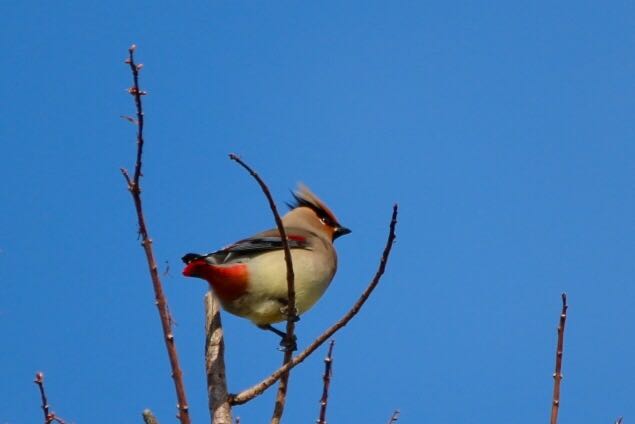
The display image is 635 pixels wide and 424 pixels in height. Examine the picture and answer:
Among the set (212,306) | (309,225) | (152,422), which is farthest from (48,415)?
(309,225)

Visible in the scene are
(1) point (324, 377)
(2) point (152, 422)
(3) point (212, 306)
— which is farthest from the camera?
(3) point (212, 306)

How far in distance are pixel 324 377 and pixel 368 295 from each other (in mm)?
299

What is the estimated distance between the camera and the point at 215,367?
9.47 ft

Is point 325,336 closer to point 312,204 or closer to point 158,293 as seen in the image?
point 158,293

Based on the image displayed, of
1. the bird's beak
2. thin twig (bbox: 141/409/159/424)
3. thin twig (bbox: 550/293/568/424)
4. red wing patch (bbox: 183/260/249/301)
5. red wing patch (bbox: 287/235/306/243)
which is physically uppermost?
the bird's beak

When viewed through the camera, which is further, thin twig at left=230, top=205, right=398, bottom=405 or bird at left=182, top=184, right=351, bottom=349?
bird at left=182, top=184, right=351, bottom=349

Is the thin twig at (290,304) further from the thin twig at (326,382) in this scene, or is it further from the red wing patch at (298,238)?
the red wing patch at (298,238)

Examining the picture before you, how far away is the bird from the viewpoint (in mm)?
3832

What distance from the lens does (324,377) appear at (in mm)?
2539

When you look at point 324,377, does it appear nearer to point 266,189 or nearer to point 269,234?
point 266,189

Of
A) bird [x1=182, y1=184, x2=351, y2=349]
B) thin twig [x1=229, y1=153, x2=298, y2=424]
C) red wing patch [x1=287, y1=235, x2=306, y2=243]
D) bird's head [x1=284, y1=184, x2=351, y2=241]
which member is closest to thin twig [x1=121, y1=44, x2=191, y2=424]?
thin twig [x1=229, y1=153, x2=298, y2=424]

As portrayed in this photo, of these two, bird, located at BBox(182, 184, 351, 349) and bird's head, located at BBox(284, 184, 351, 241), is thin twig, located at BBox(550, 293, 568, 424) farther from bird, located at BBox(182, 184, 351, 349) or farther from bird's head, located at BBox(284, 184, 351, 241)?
bird's head, located at BBox(284, 184, 351, 241)

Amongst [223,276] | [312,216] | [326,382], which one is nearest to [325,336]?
[326,382]

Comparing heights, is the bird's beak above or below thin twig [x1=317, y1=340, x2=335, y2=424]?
above
